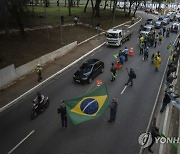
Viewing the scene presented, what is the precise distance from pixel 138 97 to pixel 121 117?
3654mm

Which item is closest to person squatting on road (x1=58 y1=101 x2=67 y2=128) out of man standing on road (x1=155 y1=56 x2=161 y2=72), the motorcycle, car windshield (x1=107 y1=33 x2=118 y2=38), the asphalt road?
the asphalt road

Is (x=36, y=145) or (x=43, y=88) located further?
(x=43, y=88)

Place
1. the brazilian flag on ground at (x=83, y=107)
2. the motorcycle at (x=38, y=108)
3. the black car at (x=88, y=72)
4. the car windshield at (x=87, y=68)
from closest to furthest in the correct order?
the brazilian flag on ground at (x=83, y=107) → the motorcycle at (x=38, y=108) → the black car at (x=88, y=72) → the car windshield at (x=87, y=68)

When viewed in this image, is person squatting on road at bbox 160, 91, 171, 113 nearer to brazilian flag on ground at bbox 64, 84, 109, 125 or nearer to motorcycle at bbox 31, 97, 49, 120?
brazilian flag on ground at bbox 64, 84, 109, 125

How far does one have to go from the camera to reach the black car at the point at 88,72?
2242 centimetres

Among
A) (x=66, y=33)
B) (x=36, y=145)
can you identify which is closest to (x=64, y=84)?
(x=36, y=145)

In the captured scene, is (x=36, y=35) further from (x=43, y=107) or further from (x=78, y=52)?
(x=43, y=107)

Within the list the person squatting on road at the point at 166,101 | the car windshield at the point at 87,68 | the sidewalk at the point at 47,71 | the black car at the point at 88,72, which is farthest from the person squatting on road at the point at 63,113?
the car windshield at the point at 87,68

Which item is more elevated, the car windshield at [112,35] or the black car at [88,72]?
the car windshield at [112,35]

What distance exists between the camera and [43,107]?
1762 centimetres

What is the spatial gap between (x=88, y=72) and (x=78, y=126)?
785 centimetres

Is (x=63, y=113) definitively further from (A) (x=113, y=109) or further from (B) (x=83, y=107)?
(A) (x=113, y=109)

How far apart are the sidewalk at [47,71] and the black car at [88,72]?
3.53 m

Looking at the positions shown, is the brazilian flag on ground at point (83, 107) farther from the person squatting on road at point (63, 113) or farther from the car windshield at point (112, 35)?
the car windshield at point (112, 35)
